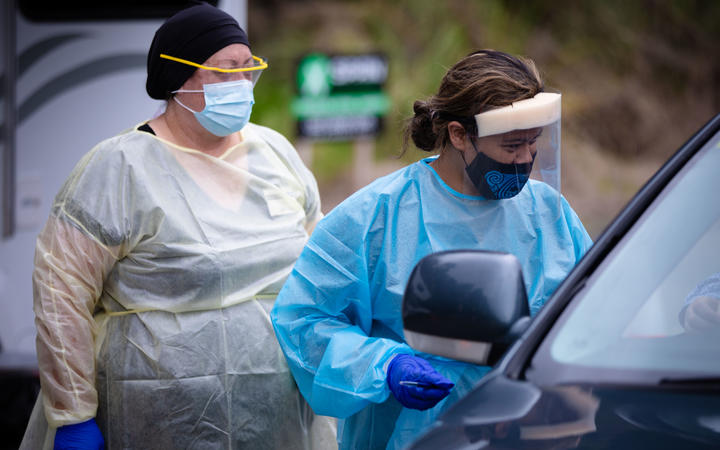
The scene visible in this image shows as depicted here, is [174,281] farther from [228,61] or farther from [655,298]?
[655,298]

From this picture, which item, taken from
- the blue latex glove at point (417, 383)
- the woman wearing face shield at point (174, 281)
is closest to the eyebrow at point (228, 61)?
the woman wearing face shield at point (174, 281)

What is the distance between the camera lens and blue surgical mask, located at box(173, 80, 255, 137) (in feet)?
9.59

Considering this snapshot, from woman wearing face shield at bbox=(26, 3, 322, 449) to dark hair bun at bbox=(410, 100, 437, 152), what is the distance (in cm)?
64

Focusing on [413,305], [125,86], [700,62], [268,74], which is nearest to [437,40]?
[268,74]

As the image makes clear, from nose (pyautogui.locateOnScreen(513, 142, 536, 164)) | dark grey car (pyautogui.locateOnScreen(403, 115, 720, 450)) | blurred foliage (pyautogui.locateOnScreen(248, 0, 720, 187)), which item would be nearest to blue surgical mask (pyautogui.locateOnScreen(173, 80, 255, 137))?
nose (pyautogui.locateOnScreen(513, 142, 536, 164))

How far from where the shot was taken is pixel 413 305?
1.74 metres

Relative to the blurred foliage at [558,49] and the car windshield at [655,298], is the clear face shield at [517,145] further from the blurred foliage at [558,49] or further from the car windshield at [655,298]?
the blurred foliage at [558,49]

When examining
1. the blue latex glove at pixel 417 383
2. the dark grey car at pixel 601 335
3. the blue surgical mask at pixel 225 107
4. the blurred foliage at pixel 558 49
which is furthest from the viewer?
the blurred foliage at pixel 558 49

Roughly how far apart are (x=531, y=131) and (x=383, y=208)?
447 mm

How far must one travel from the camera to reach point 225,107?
294 centimetres

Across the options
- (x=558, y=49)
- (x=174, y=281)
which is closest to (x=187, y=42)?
(x=174, y=281)

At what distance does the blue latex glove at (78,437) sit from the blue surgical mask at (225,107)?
1.03 metres

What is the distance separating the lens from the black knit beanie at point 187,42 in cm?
293

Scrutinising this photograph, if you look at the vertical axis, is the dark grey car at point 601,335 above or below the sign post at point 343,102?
above
